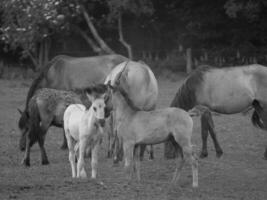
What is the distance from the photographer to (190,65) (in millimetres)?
31344

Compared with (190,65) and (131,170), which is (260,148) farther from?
(190,65)

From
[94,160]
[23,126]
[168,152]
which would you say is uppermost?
[94,160]

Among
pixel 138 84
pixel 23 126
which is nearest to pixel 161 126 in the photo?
pixel 138 84

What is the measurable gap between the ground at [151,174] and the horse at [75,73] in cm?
131

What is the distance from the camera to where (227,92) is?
43.0ft

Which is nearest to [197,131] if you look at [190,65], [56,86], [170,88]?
[56,86]

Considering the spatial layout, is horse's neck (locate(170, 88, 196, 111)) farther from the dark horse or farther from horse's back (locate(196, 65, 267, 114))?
the dark horse

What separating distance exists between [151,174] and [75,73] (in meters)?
4.80

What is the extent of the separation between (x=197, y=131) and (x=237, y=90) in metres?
3.79

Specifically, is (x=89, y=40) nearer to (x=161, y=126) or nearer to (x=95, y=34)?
(x=95, y=34)

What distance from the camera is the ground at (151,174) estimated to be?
8.60 m

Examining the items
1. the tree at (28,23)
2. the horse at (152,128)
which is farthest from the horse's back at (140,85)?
the tree at (28,23)

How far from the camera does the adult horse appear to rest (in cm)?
1303

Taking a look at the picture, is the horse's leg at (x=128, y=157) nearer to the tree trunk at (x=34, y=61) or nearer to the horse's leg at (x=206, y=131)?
the horse's leg at (x=206, y=131)
